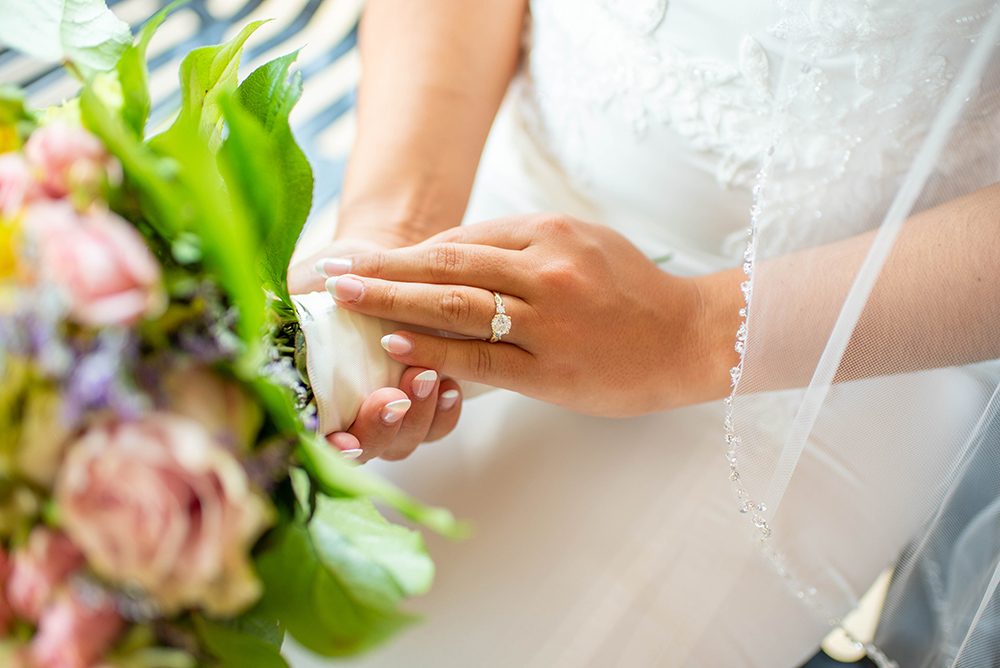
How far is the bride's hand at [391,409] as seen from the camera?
0.57 m

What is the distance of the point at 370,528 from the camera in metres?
0.37

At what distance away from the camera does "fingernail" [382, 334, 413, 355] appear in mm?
590

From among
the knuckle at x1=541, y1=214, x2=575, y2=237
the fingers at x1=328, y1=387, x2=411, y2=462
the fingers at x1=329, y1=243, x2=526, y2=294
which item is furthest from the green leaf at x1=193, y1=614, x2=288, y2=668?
the knuckle at x1=541, y1=214, x2=575, y2=237

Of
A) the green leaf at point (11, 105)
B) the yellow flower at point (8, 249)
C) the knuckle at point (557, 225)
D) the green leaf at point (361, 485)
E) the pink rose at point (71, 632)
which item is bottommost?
the pink rose at point (71, 632)

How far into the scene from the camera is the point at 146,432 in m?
0.24

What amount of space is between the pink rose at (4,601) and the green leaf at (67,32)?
0.25m

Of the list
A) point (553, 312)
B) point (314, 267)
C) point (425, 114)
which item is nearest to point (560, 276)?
point (553, 312)

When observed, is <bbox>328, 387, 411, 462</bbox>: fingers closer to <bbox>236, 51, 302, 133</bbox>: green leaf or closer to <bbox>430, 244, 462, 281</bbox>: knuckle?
<bbox>430, 244, 462, 281</bbox>: knuckle

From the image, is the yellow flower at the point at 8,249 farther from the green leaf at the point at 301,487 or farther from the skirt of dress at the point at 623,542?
the skirt of dress at the point at 623,542

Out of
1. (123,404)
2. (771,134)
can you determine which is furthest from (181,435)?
(771,134)

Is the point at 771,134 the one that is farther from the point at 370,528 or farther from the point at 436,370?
the point at 370,528

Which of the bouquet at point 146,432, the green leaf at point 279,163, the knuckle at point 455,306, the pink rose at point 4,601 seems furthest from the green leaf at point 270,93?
the pink rose at point 4,601

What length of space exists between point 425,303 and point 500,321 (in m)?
0.07

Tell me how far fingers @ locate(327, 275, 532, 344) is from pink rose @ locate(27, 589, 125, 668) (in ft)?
1.12
